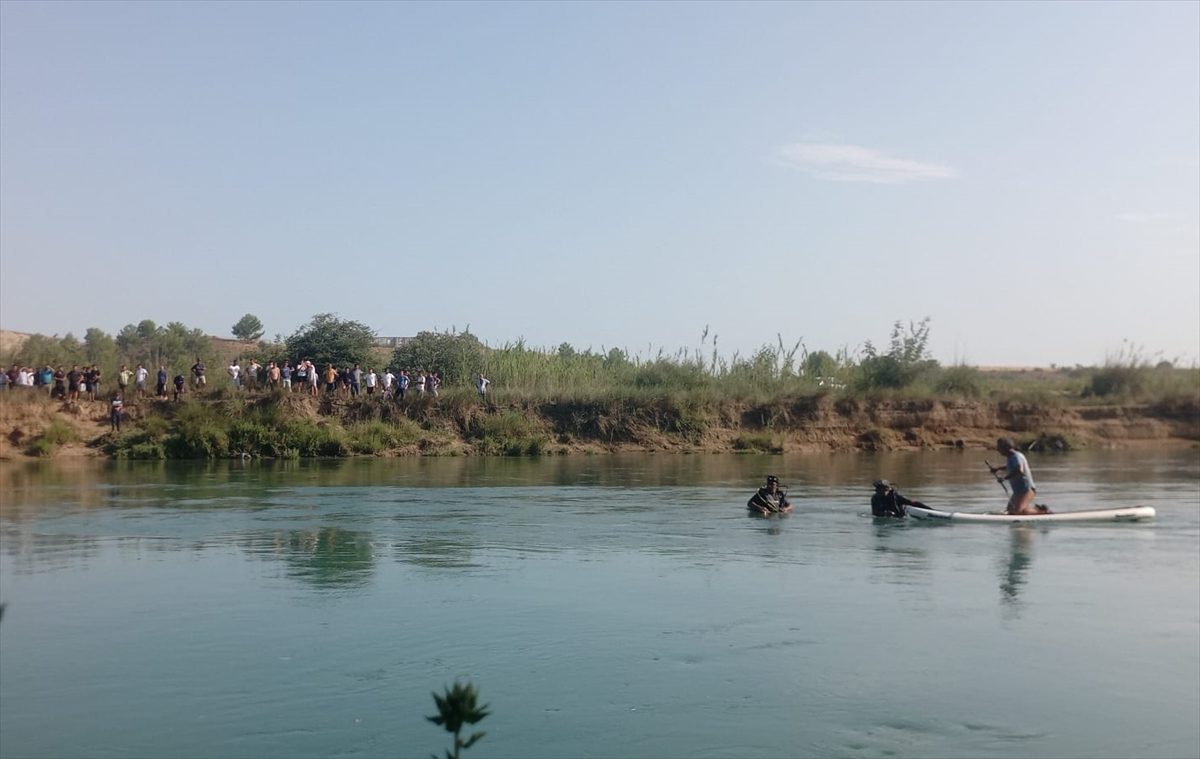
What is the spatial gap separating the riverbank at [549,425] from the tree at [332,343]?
7259 mm

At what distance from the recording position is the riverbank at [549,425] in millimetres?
44656

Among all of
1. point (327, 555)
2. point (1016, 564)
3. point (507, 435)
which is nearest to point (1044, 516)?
point (1016, 564)

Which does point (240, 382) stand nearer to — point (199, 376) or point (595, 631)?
point (199, 376)

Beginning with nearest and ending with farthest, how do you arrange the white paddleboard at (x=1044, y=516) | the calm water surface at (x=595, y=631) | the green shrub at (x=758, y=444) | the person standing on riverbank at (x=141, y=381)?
the calm water surface at (x=595, y=631) < the white paddleboard at (x=1044, y=516) < the person standing on riverbank at (x=141, y=381) < the green shrub at (x=758, y=444)

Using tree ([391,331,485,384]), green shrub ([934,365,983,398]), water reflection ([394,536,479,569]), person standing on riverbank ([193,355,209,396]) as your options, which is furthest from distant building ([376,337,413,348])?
water reflection ([394,536,479,569])

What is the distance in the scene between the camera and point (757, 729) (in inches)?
456

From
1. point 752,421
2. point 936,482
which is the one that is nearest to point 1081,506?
point 936,482

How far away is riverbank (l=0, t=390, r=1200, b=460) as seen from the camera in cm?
4466

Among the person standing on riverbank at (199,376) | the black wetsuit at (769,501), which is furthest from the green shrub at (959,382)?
the black wetsuit at (769,501)

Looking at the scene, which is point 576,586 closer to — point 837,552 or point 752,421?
point 837,552

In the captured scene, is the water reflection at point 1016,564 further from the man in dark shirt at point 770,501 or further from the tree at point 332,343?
the tree at point 332,343

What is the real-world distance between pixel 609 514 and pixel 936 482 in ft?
40.9

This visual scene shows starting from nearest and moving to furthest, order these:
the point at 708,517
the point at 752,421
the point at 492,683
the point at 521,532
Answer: the point at 492,683 < the point at 521,532 < the point at 708,517 < the point at 752,421

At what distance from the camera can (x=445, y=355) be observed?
57812mm
